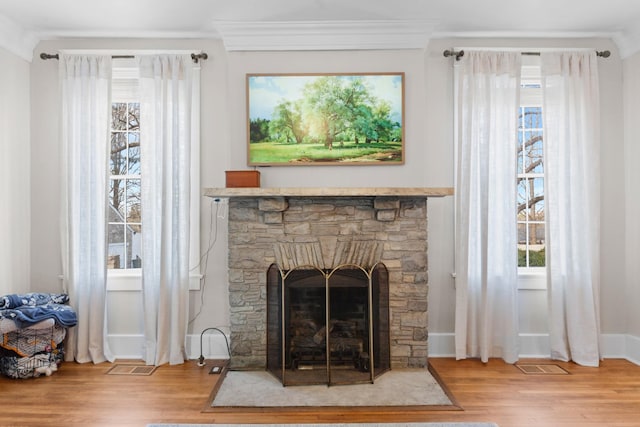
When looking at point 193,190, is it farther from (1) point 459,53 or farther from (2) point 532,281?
(2) point 532,281

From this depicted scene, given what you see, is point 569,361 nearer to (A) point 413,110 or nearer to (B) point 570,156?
(B) point 570,156

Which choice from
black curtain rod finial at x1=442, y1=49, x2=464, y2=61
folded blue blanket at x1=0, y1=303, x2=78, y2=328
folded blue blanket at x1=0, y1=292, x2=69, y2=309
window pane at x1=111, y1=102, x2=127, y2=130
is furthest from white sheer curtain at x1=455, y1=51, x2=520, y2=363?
folded blue blanket at x1=0, y1=292, x2=69, y2=309

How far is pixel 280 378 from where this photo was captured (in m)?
3.06

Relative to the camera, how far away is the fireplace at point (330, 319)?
3.20m

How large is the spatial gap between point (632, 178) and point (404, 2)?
2.30 m

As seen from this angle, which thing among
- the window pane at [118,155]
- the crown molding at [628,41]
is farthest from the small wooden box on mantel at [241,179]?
the crown molding at [628,41]

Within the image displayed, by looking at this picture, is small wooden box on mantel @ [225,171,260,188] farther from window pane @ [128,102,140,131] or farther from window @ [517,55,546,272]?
window @ [517,55,546,272]

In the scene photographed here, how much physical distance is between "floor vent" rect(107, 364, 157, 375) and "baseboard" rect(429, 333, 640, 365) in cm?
221

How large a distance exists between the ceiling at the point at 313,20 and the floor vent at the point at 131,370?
2572 millimetres

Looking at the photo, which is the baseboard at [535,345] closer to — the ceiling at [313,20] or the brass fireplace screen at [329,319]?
the brass fireplace screen at [329,319]

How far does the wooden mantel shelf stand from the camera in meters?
2.97

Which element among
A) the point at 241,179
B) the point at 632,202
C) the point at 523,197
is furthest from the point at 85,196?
the point at 632,202

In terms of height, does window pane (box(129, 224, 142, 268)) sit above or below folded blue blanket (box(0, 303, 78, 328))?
above

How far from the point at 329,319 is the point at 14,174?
273cm
